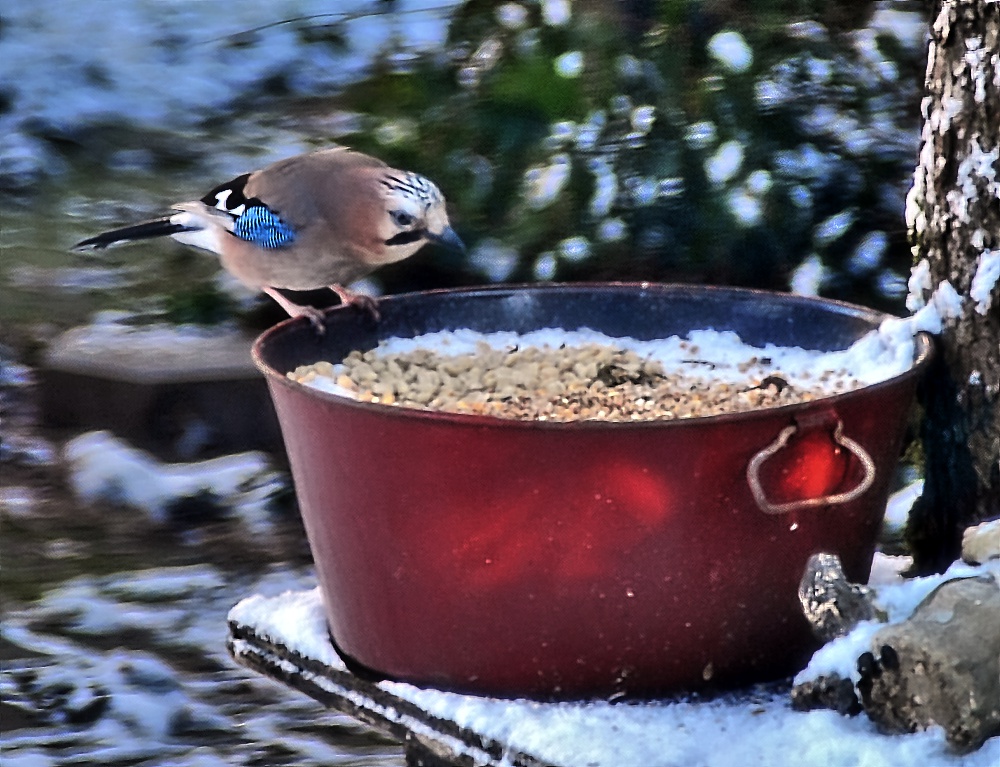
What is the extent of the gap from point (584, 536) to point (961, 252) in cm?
55

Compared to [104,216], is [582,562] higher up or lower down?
higher up

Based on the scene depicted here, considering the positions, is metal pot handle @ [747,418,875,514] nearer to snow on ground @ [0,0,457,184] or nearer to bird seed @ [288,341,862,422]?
bird seed @ [288,341,862,422]

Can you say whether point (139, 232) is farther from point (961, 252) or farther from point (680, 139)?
point (961, 252)

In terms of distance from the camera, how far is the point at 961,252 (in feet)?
4.87

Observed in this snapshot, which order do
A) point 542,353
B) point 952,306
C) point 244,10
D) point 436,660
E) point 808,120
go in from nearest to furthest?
point 436,660
point 952,306
point 542,353
point 808,120
point 244,10

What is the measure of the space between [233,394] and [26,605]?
64 centimetres

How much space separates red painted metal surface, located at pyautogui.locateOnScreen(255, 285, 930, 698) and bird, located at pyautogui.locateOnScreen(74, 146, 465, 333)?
1.86ft

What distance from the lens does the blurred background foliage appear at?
243 centimetres

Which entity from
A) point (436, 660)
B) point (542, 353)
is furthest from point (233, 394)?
point (436, 660)

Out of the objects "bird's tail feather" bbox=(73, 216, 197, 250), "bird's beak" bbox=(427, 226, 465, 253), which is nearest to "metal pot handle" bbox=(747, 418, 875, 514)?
"bird's beak" bbox=(427, 226, 465, 253)

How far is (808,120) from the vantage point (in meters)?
2.47

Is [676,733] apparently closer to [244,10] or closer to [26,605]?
[26,605]

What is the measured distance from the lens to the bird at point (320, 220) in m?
1.91

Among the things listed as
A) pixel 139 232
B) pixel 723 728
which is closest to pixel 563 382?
pixel 723 728
